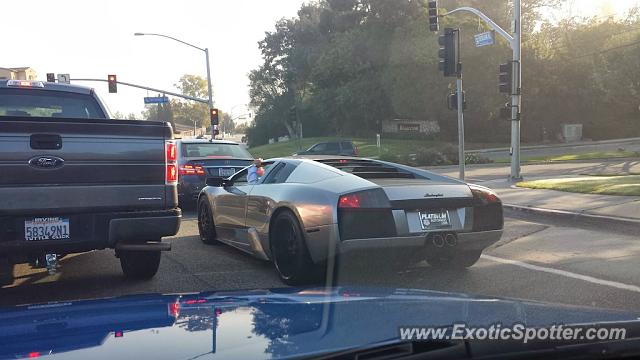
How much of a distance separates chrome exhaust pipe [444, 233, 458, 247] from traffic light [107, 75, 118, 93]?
105ft

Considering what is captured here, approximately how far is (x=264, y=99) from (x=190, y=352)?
6769cm

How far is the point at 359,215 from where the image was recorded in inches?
221

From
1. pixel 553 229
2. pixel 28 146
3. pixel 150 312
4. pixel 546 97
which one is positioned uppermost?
pixel 546 97

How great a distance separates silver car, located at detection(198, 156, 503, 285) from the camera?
5602 millimetres

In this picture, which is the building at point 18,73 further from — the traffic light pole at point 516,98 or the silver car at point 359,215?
the silver car at point 359,215

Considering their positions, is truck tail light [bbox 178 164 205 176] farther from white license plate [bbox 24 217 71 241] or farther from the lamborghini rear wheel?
white license plate [bbox 24 217 71 241]

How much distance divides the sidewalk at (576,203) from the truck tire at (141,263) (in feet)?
23.7

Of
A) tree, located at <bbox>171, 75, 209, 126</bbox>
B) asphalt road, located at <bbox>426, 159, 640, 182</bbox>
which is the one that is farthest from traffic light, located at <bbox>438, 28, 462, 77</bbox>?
tree, located at <bbox>171, 75, 209, 126</bbox>

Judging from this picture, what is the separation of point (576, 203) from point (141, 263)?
8.47 m

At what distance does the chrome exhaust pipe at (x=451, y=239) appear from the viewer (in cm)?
584

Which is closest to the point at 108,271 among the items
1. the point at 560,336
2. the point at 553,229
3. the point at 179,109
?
the point at 560,336

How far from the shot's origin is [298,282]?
5961 mm

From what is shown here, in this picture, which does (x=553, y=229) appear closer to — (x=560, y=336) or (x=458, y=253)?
(x=458, y=253)

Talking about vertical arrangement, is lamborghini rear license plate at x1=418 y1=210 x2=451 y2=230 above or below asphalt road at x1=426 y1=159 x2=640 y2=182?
above
